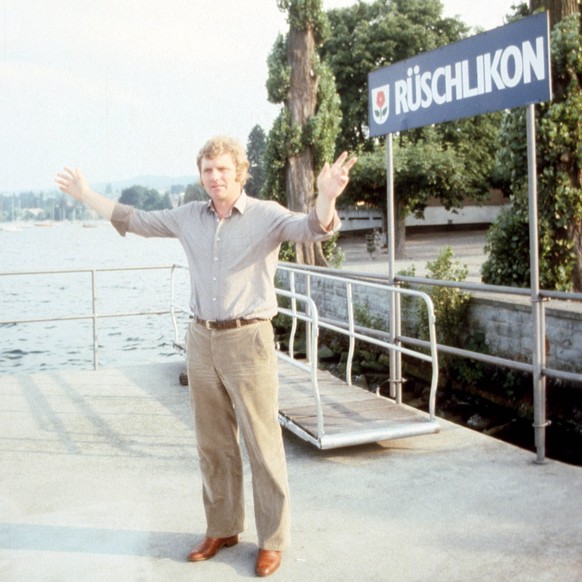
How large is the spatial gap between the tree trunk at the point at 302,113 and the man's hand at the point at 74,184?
14.0 meters

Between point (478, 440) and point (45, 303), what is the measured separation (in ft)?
99.9

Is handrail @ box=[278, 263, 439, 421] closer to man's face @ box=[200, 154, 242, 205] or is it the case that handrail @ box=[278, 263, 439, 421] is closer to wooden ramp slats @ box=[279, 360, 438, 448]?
→ wooden ramp slats @ box=[279, 360, 438, 448]

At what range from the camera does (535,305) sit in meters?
5.27

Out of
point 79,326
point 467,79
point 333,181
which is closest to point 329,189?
point 333,181

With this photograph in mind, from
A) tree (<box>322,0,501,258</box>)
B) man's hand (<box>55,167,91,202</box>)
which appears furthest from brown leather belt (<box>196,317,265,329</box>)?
tree (<box>322,0,501,258</box>)

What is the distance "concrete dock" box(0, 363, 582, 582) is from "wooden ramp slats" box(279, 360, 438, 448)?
157 mm

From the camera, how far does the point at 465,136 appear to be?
109 feet

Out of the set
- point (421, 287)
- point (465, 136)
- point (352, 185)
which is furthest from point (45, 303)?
Result: point (421, 287)

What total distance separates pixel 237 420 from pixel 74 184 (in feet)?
4.57

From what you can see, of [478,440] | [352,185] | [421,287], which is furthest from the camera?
[352,185]

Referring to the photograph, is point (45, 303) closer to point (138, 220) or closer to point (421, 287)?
point (421, 287)

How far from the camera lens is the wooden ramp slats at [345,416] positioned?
541cm

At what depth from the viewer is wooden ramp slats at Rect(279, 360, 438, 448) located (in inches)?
213

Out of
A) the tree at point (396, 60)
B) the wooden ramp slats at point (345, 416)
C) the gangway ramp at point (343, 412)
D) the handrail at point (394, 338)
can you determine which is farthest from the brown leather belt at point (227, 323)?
the tree at point (396, 60)
